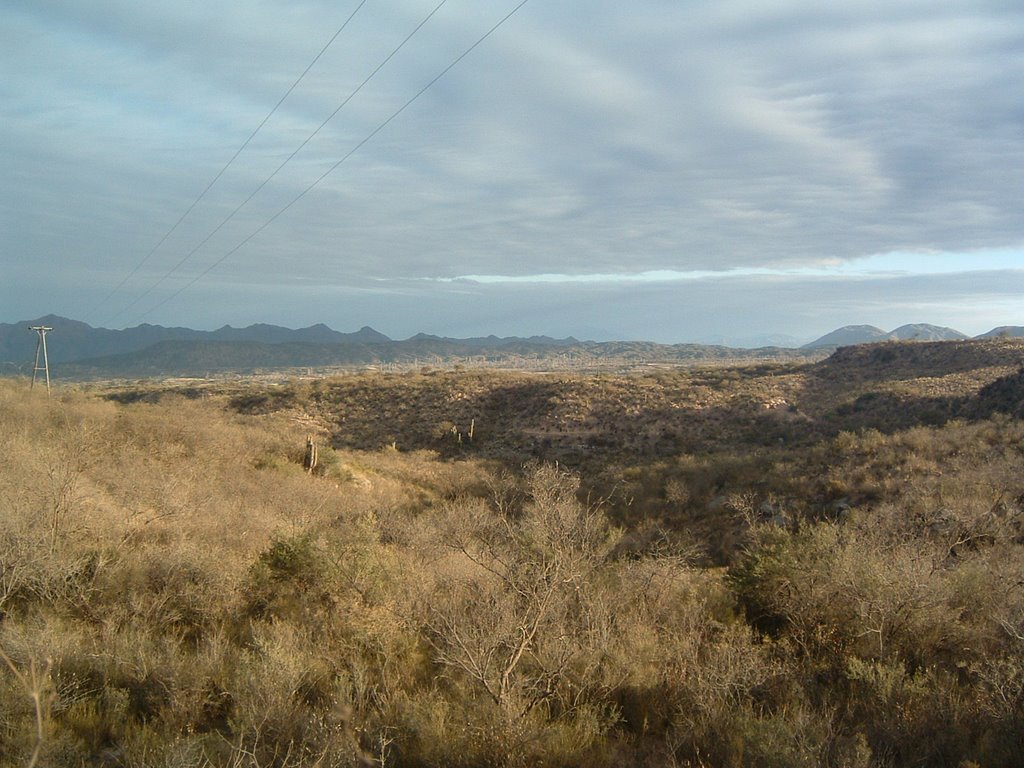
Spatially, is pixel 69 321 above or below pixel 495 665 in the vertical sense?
above

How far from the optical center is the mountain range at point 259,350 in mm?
128000

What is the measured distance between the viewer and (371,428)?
1618 inches

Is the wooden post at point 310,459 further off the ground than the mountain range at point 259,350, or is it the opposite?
the mountain range at point 259,350

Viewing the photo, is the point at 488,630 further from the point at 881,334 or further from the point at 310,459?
the point at 881,334

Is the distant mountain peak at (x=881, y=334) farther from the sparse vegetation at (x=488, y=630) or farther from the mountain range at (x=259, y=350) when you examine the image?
the sparse vegetation at (x=488, y=630)

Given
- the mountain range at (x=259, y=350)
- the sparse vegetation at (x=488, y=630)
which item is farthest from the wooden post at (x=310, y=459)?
the mountain range at (x=259, y=350)

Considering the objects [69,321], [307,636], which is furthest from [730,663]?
[69,321]

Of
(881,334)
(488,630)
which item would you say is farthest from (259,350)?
(881,334)

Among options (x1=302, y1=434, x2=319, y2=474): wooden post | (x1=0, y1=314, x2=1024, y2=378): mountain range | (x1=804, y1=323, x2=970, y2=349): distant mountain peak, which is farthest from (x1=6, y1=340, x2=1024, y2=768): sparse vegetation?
(x1=804, y1=323, x2=970, y2=349): distant mountain peak

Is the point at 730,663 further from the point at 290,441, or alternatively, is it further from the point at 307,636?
the point at 290,441

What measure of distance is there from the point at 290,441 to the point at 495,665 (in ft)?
73.6

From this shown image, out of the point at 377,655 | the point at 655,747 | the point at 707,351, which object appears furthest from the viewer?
the point at 707,351

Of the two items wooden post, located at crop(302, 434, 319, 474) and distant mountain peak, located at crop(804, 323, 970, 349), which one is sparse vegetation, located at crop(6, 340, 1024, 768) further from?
distant mountain peak, located at crop(804, 323, 970, 349)

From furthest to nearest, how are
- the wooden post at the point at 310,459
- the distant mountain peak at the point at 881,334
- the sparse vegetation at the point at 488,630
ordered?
the distant mountain peak at the point at 881,334 → the wooden post at the point at 310,459 → the sparse vegetation at the point at 488,630
